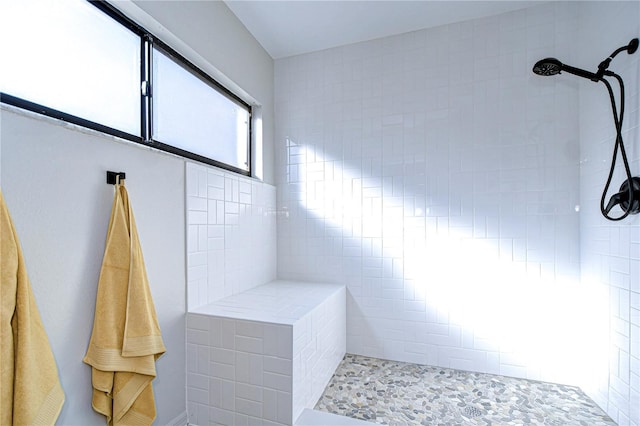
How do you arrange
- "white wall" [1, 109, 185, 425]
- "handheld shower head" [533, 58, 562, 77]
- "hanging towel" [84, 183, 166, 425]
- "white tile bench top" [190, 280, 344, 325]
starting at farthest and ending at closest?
"handheld shower head" [533, 58, 562, 77] < "white tile bench top" [190, 280, 344, 325] < "hanging towel" [84, 183, 166, 425] < "white wall" [1, 109, 185, 425]

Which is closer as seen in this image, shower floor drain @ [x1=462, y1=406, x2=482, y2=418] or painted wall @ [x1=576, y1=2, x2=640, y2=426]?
painted wall @ [x1=576, y1=2, x2=640, y2=426]

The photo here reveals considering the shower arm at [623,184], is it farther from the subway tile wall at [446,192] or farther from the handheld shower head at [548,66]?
the subway tile wall at [446,192]

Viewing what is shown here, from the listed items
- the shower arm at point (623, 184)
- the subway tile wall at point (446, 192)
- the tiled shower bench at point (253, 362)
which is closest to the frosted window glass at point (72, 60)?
the tiled shower bench at point (253, 362)

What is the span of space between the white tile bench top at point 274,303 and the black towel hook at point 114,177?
0.74 metres

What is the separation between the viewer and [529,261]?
189cm

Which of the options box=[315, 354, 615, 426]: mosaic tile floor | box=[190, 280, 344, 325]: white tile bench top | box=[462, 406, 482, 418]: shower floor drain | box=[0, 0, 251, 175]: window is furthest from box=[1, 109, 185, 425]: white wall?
box=[462, 406, 482, 418]: shower floor drain

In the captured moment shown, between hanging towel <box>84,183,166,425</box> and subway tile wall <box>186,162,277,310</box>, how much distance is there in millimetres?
376

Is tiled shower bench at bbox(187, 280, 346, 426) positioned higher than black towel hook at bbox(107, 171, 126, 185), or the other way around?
black towel hook at bbox(107, 171, 126, 185)

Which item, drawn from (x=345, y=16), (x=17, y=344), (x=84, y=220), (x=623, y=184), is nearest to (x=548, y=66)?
(x=623, y=184)

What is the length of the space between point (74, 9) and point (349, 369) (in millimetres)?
2277

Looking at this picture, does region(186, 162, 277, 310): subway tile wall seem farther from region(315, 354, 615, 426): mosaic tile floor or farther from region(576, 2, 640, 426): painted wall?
region(576, 2, 640, 426): painted wall

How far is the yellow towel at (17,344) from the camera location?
0.81m

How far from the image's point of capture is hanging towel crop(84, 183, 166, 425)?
1105 millimetres

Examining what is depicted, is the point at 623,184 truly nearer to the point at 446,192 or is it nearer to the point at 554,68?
the point at 554,68
